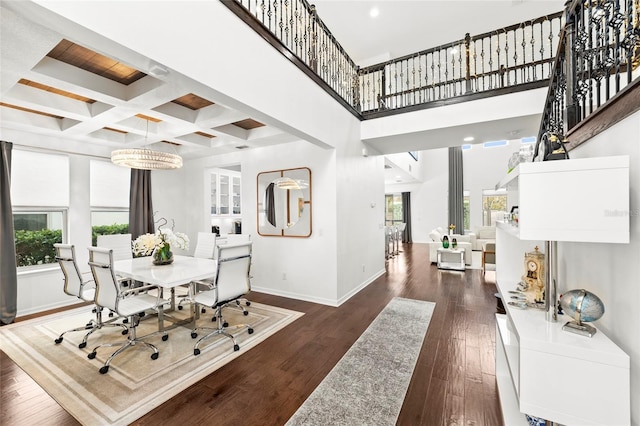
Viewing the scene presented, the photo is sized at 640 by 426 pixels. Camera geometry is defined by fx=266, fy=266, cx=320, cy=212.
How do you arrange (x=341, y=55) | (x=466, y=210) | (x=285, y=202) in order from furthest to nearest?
(x=466, y=210), (x=285, y=202), (x=341, y=55)

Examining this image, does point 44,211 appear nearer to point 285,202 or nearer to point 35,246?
point 35,246

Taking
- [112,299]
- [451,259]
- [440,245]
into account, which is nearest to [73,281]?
[112,299]

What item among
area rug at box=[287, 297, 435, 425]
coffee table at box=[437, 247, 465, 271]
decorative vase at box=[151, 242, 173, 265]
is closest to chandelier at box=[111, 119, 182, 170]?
decorative vase at box=[151, 242, 173, 265]

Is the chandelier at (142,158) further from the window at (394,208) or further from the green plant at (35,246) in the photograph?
the window at (394,208)

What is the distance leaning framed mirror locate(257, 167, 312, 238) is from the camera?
4.43m

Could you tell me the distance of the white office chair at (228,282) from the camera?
2777mm

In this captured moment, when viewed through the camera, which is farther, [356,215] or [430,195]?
[430,195]

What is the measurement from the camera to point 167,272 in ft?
10.2

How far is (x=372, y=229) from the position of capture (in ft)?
18.0

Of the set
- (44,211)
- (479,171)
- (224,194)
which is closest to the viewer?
(44,211)

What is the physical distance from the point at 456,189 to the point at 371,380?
10810 mm

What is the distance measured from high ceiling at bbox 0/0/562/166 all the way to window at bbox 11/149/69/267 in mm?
428

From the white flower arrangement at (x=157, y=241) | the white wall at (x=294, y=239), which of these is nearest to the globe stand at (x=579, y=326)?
the white wall at (x=294, y=239)

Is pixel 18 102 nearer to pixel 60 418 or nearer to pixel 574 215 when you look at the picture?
pixel 60 418
